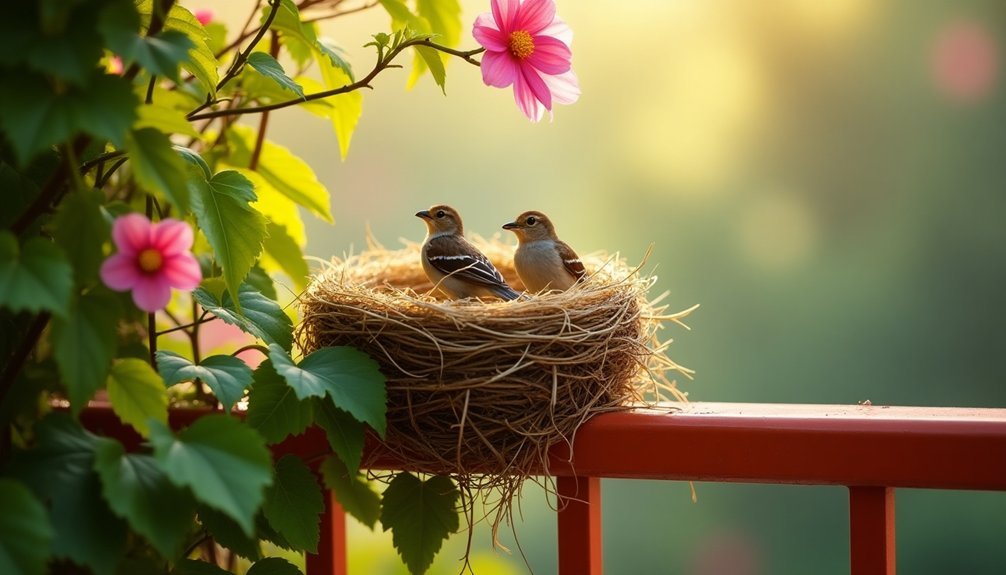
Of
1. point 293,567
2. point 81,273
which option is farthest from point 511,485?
point 81,273

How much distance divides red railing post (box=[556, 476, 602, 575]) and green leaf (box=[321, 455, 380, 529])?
283 mm

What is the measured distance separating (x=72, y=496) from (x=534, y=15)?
2.43 ft

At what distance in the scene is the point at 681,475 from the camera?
3.94 feet

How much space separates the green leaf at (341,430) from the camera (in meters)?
1.13

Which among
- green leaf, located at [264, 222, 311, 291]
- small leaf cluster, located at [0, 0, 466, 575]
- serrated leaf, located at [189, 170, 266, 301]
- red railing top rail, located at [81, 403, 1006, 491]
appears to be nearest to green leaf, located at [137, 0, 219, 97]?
small leaf cluster, located at [0, 0, 466, 575]

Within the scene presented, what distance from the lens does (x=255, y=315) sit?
4.01ft

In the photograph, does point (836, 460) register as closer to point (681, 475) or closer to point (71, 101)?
point (681, 475)

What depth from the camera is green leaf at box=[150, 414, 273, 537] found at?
803 mm

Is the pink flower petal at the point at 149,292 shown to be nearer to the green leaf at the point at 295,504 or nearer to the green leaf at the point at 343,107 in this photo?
the green leaf at the point at 295,504

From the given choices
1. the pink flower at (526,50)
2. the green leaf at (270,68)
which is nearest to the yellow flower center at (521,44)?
the pink flower at (526,50)

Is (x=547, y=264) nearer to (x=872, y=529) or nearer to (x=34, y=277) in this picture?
(x=872, y=529)

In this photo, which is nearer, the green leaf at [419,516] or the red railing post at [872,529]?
the red railing post at [872,529]

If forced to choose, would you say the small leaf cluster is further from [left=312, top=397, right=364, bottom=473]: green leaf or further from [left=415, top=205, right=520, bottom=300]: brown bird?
[left=415, top=205, right=520, bottom=300]: brown bird

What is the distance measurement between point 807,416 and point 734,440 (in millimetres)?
97
